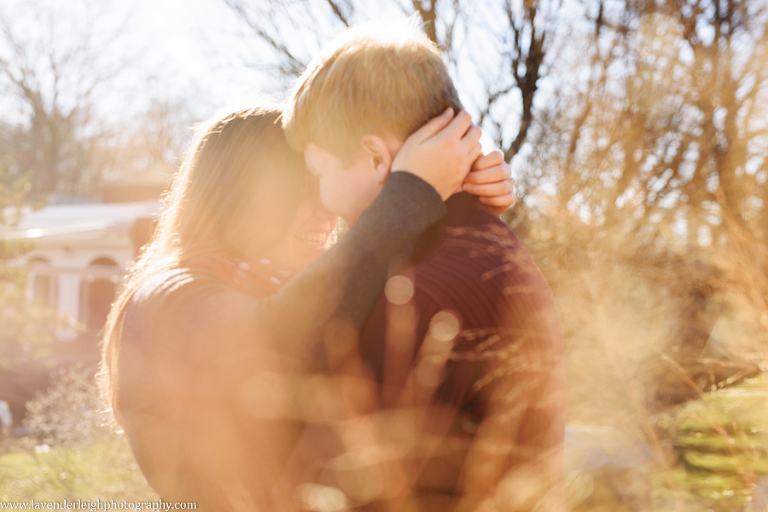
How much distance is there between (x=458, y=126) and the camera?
156 cm

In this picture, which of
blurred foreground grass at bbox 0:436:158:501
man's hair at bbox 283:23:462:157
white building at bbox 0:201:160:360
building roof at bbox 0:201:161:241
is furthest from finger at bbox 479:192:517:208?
white building at bbox 0:201:160:360

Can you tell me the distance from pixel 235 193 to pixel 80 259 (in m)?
16.5

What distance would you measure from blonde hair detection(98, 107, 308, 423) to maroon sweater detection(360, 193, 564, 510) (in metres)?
0.79

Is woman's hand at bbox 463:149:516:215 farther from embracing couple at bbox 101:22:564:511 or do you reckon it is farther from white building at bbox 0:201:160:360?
white building at bbox 0:201:160:360

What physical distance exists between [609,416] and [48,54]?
27.0 metres

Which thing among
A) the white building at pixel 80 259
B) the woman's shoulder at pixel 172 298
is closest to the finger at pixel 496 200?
the woman's shoulder at pixel 172 298

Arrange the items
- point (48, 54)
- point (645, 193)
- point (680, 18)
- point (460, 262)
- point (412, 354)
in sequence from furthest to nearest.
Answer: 1. point (48, 54)
2. point (680, 18)
3. point (645, 193)
4. point (460, 262)
5. point (412, 354)

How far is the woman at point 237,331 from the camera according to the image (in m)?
1.41

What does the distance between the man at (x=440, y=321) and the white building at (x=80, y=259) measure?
13602mm

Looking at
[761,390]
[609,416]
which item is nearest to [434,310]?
[761,390]

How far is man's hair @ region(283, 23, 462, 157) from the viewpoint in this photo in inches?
57.1

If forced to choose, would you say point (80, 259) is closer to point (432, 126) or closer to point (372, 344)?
point (432, 126)

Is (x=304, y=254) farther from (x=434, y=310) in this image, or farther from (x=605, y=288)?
(x=605, y=288)

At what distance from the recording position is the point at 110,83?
86.4 feet
